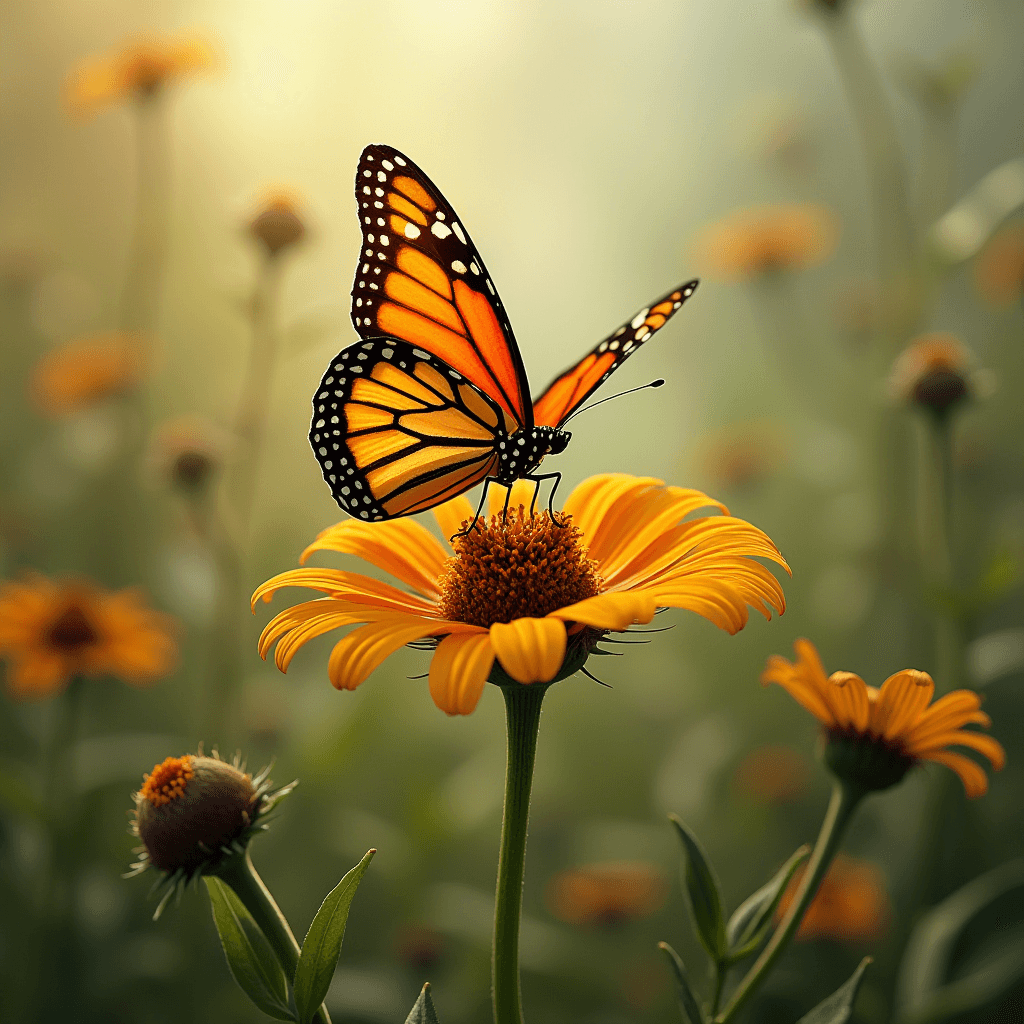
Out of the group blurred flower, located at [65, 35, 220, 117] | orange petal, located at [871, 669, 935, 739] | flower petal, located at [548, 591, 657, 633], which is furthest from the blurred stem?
flower petal, located at [548, 591, 657, 633]

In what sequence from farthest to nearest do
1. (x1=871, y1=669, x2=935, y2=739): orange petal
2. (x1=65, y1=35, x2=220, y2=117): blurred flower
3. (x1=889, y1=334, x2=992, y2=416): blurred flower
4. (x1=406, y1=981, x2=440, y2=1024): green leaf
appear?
(x1=65, y1=35, x2=220, y2=117): blurred flower → (x1=889, y1=334, x2=992, y2=416): blurred flower → (x1=871, y1=669, x2=935, y2=739): orange petal → (x1=406, y1=981, x2=440, y2=1024): green leaf

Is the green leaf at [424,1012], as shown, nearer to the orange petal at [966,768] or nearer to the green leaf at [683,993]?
Answer: the green leaf at [683,993]

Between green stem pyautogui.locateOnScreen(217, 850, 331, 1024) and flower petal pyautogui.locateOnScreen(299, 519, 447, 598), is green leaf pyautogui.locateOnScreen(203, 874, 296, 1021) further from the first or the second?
flower petal pyautogui.locateOnScreen(299, 519, 447, 598)

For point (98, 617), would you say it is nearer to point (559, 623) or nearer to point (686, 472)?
point (559, 623)

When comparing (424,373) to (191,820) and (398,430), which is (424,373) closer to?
(398,430)

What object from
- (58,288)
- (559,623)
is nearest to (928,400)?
(559,623)
